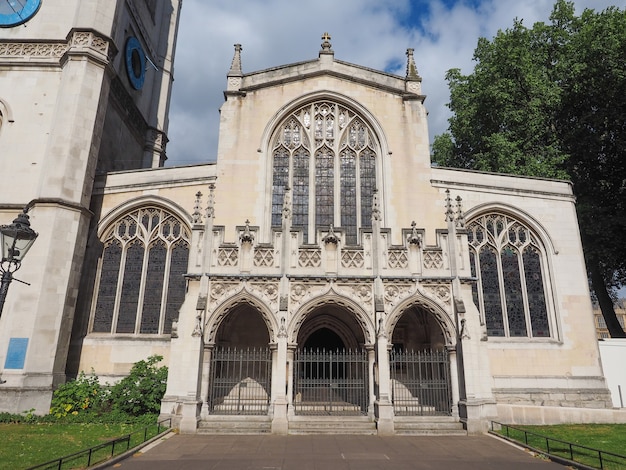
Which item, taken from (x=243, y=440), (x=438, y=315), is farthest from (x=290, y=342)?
(x=438, y=315)

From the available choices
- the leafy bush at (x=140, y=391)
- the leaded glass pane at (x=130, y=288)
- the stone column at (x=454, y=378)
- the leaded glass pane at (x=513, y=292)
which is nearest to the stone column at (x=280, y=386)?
the leafy bush at (x=140, y=391)

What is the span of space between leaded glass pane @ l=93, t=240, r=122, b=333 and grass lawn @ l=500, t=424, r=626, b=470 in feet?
49.2

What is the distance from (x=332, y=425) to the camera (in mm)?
12312

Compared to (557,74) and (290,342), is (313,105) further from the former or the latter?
(557,74)

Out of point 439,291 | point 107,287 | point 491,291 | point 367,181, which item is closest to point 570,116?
point 491,291

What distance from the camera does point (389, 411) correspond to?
12352 mm

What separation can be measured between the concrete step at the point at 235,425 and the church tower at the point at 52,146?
6.30 metres

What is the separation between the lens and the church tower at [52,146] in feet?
48.2

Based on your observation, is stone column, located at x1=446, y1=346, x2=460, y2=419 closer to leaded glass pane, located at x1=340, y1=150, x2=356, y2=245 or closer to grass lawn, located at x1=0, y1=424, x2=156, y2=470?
leaded glass pane, located at x1=340, y1=150, x2=356, y2=245

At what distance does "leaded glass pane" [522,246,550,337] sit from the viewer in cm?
1736

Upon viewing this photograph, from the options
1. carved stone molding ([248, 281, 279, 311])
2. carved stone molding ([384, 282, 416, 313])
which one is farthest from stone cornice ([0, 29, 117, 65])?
carved stone molding ([384, 282, 416, 313])

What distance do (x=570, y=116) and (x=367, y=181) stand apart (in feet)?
48.1

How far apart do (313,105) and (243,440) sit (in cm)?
1474

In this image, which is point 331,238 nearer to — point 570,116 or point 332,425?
point 332,425
